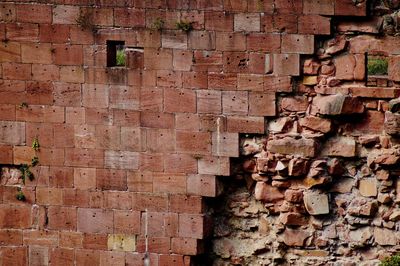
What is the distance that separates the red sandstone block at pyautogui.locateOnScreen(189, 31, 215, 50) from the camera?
467 inches

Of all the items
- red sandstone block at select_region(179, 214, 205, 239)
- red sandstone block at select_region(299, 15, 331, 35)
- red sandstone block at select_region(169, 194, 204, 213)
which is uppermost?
red sandstone block at select_region(299, 15, 331, 35)

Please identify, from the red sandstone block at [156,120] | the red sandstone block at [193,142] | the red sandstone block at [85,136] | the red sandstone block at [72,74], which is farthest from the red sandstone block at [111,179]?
the red sandstone block at [72,74]

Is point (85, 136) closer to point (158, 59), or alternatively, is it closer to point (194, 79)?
point (158, 59)

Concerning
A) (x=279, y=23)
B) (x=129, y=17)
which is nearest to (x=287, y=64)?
(x=279, y=23)

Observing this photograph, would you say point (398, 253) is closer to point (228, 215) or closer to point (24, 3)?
point (228, 215)

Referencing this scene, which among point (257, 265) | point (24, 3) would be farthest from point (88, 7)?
point (257, 265)

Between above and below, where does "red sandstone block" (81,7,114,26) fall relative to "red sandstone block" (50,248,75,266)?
above

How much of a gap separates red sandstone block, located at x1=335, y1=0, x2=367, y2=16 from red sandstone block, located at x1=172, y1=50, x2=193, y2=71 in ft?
5.83

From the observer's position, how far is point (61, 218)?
40.9ft

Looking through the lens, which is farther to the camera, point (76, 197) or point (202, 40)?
point (76, 197)

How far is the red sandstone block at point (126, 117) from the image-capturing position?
12125mm

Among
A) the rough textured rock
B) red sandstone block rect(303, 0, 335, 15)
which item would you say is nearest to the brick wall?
red sandstone block rect(303, 0, 335, 15)

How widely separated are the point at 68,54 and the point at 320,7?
3064 millimetres

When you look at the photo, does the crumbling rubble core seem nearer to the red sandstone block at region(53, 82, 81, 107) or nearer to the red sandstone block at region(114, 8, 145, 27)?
the red sandstone block at region(114, 8, 145, 27)
